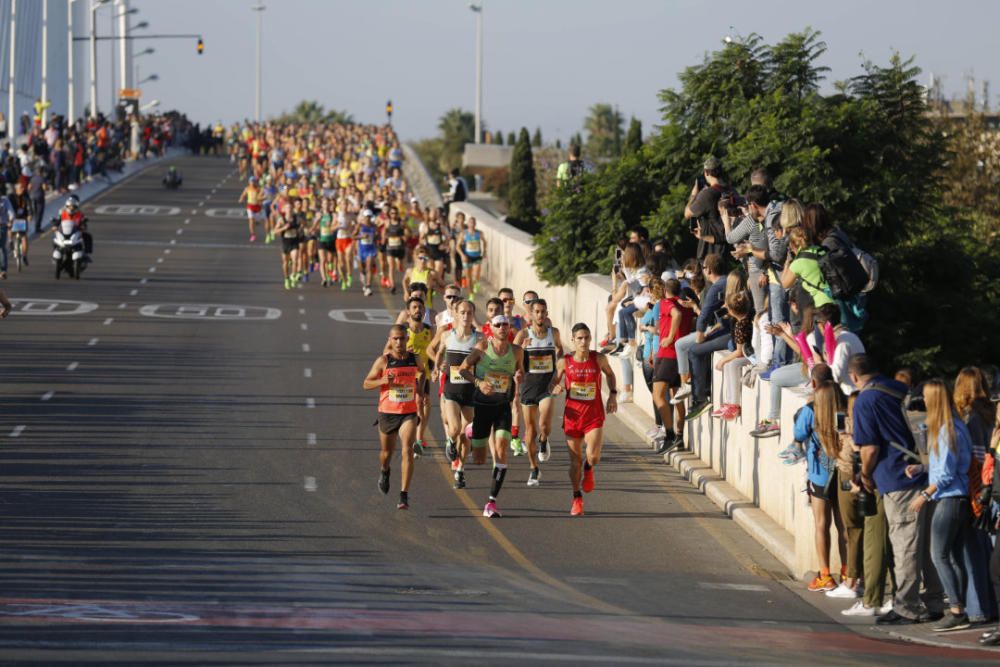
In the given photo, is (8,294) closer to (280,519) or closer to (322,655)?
(280,519)

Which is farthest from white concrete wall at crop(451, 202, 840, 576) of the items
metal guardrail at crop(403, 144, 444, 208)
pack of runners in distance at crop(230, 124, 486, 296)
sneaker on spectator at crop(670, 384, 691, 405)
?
metal guardrail at crop(403, 144, 444, 208)

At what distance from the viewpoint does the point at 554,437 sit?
21906 mm

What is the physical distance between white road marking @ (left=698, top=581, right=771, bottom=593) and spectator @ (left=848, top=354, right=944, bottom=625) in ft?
4.62

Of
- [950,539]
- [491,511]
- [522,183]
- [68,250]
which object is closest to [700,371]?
[491,511]

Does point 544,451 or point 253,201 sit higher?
point 253,201

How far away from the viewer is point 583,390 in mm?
17328

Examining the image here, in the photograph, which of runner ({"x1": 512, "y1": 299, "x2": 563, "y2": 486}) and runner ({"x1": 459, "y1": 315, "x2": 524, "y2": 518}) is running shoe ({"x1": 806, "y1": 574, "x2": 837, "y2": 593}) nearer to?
runner ({"x1": 459, "y1": 315, "x2": 524, "y2": 518})

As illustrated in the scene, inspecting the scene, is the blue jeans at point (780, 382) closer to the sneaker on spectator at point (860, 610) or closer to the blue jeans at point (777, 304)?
the blue jeans at point (777, 304)

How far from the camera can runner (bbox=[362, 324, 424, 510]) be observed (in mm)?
17156

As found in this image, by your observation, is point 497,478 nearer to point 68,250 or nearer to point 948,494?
point 948,494

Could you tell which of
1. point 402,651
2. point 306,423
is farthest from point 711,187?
point 402,651

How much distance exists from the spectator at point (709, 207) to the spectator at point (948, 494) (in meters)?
8.04

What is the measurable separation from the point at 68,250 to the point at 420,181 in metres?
34.1

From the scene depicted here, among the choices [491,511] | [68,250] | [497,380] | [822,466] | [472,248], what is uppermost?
[472,248]
